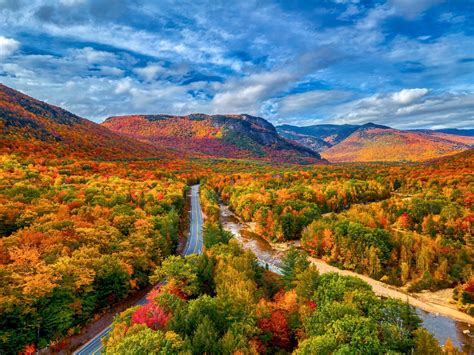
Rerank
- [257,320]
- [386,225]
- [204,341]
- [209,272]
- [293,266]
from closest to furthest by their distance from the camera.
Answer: [204,341]
[257,320]
[209,272]
[293,266]
[386,225]

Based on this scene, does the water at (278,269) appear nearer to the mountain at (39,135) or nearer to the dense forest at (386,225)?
the dense forest at (386,225)

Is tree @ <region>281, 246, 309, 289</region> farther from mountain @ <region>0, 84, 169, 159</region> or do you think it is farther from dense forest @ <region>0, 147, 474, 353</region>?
mountain @ <region>0, 84, 169, 159</region>

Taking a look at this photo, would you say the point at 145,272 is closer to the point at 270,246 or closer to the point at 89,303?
the point at 89,303

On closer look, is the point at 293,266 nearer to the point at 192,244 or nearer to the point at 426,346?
the point at 426,346

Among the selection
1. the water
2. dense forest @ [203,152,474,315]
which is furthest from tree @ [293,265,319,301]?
dense forest @ [203,152,474,315]

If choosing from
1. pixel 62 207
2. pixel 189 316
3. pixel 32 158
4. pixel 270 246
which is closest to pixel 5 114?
pixel 32 158

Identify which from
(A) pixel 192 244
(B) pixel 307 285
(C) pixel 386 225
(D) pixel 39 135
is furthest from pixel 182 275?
(D) pixel 39 135
